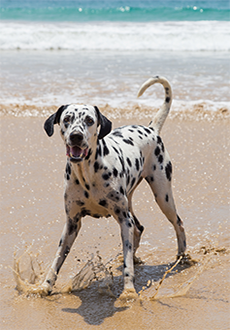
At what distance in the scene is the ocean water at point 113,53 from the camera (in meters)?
10.3

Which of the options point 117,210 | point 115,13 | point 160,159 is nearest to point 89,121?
point 117,210

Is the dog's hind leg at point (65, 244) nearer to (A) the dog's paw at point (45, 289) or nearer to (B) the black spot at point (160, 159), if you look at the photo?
(A) the dog's paw at point (45, 289)

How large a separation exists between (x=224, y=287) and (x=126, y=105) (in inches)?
231

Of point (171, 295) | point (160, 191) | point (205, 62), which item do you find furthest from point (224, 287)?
point (205, 62)

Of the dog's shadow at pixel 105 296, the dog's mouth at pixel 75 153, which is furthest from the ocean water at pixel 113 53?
the dog's mouth at pixel 75 153

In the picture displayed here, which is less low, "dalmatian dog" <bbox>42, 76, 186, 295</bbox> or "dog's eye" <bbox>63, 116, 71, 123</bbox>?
"dog's eye" <bbox>63, 116, 71, 123</bbox>

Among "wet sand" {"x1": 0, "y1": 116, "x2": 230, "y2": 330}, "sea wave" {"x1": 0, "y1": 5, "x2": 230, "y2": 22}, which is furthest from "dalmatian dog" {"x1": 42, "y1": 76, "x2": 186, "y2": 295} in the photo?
"sea wave" {"x1": 0, "y1": 5, "x2": 230, "y2": 22}

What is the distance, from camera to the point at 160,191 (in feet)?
14.9

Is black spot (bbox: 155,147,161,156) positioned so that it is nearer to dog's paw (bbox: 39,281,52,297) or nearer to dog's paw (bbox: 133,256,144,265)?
dog's paw (bbox: 133,256,144,265)

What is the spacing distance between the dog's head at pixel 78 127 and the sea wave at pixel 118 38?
1473cm

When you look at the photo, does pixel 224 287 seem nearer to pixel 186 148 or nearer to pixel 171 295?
pixel 171 295

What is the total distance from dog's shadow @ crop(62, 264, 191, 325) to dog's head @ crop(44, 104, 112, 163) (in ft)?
3.73

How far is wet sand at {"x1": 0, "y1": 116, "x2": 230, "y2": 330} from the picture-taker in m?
3.56

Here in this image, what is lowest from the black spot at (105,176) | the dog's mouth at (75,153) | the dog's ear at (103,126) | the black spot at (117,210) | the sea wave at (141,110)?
the sea wave at (141,110)
